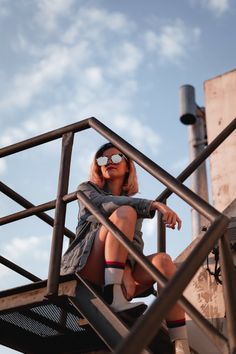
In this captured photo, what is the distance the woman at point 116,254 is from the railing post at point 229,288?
557 millimetres

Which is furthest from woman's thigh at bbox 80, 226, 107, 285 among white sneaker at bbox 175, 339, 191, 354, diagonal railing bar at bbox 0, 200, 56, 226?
white sneaker at bbox 175, 339, 191, 354

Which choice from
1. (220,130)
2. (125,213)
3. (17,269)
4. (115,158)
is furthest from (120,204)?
(220,130)

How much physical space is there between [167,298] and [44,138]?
1.92 m

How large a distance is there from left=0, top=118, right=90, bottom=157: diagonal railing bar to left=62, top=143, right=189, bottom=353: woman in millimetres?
246

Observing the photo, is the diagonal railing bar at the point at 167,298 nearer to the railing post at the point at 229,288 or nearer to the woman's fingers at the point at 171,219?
the railing post at the point at 229,288

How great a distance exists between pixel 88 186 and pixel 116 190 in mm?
304

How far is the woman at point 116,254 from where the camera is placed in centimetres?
278

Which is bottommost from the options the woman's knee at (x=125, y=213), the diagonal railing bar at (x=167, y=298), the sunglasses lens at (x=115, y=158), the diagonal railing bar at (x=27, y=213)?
the diagonal railing bar at (x=167, y=298)

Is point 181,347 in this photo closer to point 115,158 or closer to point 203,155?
point 115,158

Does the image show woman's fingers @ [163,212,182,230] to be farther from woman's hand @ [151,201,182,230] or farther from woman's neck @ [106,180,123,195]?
woman's neck @ [106,180,123,195]

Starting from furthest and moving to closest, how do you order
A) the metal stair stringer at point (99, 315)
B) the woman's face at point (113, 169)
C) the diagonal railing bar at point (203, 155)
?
the diagonal railing bar at point (203, 155)
the woman's face at point (113, 169)
the metal stair stringer at point (99, 315)

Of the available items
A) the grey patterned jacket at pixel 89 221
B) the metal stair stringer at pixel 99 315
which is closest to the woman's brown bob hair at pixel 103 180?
the grey patterned jacket at pixel 89 221

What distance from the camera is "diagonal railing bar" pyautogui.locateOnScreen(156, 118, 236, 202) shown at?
404 centimetres

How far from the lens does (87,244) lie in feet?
9.68
